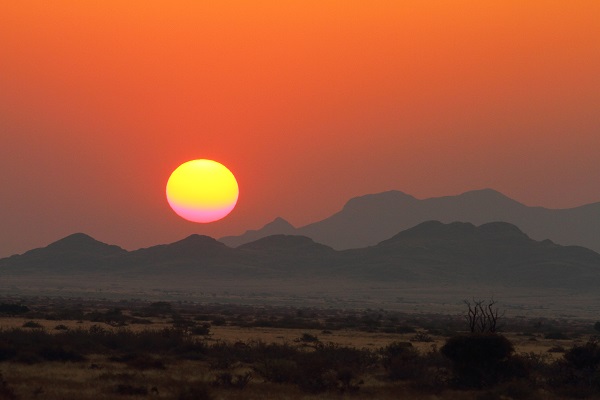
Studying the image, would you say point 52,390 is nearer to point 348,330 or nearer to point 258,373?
point 258,373

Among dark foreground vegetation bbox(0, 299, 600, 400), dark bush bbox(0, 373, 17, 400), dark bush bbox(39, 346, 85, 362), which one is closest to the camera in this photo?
dark bush bbox(0, 373, 17, 400)

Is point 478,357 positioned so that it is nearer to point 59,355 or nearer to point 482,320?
point 482,320

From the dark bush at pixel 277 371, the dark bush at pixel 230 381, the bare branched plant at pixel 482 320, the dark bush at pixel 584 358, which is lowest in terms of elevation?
the dark bush at pixel 230 381

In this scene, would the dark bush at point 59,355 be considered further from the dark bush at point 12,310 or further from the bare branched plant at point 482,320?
the dark bush at point 12,310

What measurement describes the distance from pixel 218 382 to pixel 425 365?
9693 millimetres

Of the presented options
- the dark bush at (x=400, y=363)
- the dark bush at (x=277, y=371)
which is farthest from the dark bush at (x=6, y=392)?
the dark bush at (x=400, y=363)

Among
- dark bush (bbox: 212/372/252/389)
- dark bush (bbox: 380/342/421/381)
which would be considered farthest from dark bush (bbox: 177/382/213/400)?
dark bush (bbox: 380/342/421/381)

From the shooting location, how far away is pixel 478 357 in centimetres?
3128

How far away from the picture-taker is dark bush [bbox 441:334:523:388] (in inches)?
1222

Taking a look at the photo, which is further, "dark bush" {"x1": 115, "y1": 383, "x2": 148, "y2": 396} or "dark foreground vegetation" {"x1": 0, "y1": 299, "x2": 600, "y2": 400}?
"dark foreground vegetation" {"x1": 0, "y1": 299, "x2": 600, "y2": 400}

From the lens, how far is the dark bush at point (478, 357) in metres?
31.0

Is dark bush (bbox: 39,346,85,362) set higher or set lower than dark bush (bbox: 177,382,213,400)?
higher

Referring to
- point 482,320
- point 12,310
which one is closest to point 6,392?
point 482,320

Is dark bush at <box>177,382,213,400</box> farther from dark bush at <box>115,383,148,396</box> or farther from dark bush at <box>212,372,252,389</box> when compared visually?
dark bush at <box>212,372,252,389</box>
